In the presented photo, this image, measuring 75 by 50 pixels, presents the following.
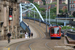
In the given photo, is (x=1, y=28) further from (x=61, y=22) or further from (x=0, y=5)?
(x=61, y=22)

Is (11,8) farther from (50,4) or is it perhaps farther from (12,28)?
(50,4)

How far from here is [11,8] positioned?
40219mm

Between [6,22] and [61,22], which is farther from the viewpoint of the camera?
[61,22]

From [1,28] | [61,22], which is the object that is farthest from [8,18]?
[61,22]

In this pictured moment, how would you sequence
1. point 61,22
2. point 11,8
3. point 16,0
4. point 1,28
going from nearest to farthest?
point 1,28 → point 11,8 → point 16,0 → point 61,22

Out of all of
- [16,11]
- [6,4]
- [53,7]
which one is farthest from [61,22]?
[6,4]

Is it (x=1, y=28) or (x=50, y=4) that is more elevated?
(x=50, y=4)

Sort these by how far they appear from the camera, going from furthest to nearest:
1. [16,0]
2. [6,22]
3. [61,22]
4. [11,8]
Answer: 1. [61,22]
2. [16,0]
3. [11,8]
4. [6,22]

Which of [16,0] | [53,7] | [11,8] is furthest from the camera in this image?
[53,7]

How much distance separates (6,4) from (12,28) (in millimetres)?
7930

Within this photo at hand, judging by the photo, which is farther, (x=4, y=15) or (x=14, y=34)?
(x=14, y=34)

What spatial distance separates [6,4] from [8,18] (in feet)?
11.3

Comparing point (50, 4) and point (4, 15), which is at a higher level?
point (50, 4)

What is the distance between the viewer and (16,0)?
43.3m
